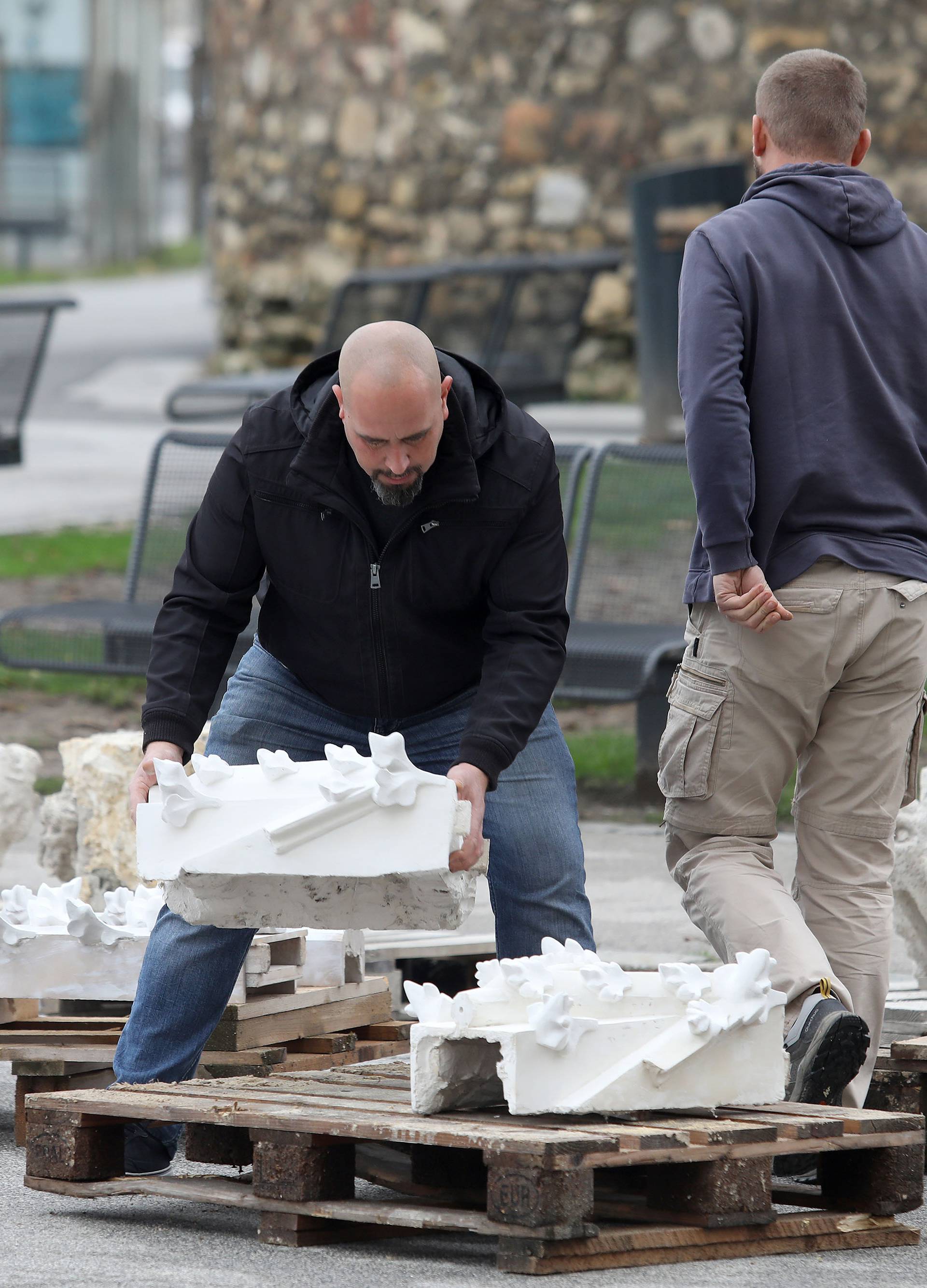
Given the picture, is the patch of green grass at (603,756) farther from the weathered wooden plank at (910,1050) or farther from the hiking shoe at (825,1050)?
the hiking shoe at (825,1050)

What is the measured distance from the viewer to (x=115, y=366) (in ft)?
71.3

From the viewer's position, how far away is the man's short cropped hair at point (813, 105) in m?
4.45

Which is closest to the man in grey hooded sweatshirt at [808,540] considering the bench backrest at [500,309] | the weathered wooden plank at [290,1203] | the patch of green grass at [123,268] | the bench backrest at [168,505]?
the weathered wooden plank at [290,1203]

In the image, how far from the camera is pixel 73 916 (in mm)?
4723

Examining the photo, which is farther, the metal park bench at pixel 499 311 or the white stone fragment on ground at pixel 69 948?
the metal park bench at pixel 499 311

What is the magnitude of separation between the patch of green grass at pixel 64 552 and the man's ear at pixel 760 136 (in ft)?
23.7

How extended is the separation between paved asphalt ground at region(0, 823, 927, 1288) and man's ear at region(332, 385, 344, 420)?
1.45 m

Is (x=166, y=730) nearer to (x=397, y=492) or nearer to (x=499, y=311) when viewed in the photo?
(x=397, y=492)

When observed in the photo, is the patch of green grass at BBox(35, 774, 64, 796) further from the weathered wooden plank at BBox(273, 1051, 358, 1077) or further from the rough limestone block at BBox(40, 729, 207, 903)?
the weathered wooden plank at BBox(273, 1051, 358, 1077)

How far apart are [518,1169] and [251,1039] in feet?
4.02

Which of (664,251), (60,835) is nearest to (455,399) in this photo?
(60,835)

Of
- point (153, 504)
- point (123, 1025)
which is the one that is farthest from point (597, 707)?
point (123, 1025)

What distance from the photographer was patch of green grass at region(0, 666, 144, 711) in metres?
9.60

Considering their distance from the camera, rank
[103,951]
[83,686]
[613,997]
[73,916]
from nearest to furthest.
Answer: [613,997]
[73,916]
[103,951]
[83,686]
